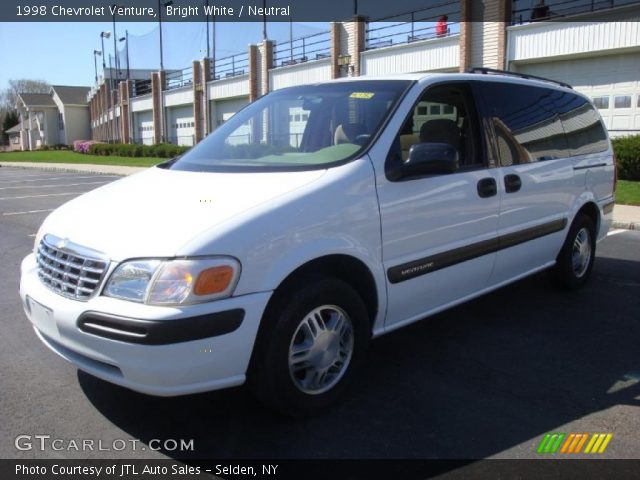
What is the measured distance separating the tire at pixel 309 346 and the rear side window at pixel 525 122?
6.25ft

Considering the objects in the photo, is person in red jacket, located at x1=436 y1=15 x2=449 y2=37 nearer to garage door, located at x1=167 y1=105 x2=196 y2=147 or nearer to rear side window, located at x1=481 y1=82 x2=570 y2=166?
rear side window, located at x1=481 y1=82 x2=570 y2=166

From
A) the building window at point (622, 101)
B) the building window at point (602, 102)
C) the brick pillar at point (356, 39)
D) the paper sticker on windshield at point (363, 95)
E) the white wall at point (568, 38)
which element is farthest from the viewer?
the brick pillar at point (356, 39)

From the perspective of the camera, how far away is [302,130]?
13.5ft

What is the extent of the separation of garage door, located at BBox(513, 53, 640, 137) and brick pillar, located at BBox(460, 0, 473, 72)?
3.35 metres

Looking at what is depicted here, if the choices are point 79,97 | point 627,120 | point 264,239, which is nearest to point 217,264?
point 264,239

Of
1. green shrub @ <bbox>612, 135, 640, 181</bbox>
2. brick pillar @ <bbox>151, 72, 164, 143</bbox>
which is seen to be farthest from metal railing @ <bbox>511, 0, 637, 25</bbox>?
brick pillar @ <bbox>151, 72, 164, 143</bbox>

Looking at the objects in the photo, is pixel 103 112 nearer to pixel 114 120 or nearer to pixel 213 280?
pixel 114 120

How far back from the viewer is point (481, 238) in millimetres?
4297

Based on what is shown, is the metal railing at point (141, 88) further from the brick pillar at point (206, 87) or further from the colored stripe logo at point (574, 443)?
the colored stripe logo at point (574, 443)

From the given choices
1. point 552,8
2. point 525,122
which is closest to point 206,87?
point 552,8

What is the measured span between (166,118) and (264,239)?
4485 cm

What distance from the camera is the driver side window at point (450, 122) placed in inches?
163

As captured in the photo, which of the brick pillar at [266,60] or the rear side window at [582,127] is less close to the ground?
the brick pillar at [266,60]

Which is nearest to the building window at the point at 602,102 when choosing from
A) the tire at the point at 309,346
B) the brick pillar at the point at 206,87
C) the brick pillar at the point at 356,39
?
the brick pillar at the point at 356,39
